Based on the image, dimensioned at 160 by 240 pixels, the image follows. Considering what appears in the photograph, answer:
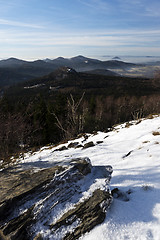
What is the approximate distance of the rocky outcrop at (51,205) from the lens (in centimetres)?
268

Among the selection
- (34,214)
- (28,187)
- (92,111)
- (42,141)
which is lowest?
(42,141)

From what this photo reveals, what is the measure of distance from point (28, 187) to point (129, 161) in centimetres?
389

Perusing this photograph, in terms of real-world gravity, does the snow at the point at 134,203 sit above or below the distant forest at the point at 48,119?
above

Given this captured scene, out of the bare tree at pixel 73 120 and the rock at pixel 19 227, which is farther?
the bare tree at pixel 73 120

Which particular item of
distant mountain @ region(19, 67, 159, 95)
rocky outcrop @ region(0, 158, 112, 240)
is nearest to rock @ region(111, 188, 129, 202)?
rocky outcrop @ region(0, 158, 112, 240)

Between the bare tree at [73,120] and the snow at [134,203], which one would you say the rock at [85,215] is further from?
the bare tree at [73,120]

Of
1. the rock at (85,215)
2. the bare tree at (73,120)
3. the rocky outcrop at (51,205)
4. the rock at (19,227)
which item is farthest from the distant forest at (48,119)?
the rock at (19,227)

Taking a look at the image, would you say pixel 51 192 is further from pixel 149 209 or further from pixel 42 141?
pixel 42 141

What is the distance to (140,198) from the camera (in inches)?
137

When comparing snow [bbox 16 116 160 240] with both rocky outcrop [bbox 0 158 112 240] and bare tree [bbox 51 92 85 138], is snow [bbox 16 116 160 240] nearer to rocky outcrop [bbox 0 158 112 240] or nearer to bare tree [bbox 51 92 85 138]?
rocky outcrop [bbox 0 158 112 240]

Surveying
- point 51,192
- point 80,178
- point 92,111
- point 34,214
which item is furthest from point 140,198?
point 92,111

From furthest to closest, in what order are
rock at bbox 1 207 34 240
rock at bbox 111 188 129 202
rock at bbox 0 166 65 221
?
rock at bbox 111 188 129 202 < rock at bbox 0 166 65 221 < rock at bbox 1 207 34 240

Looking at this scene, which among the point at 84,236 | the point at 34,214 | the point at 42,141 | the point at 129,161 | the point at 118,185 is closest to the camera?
the point at 84,236

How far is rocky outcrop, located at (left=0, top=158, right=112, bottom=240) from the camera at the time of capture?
268 cm
